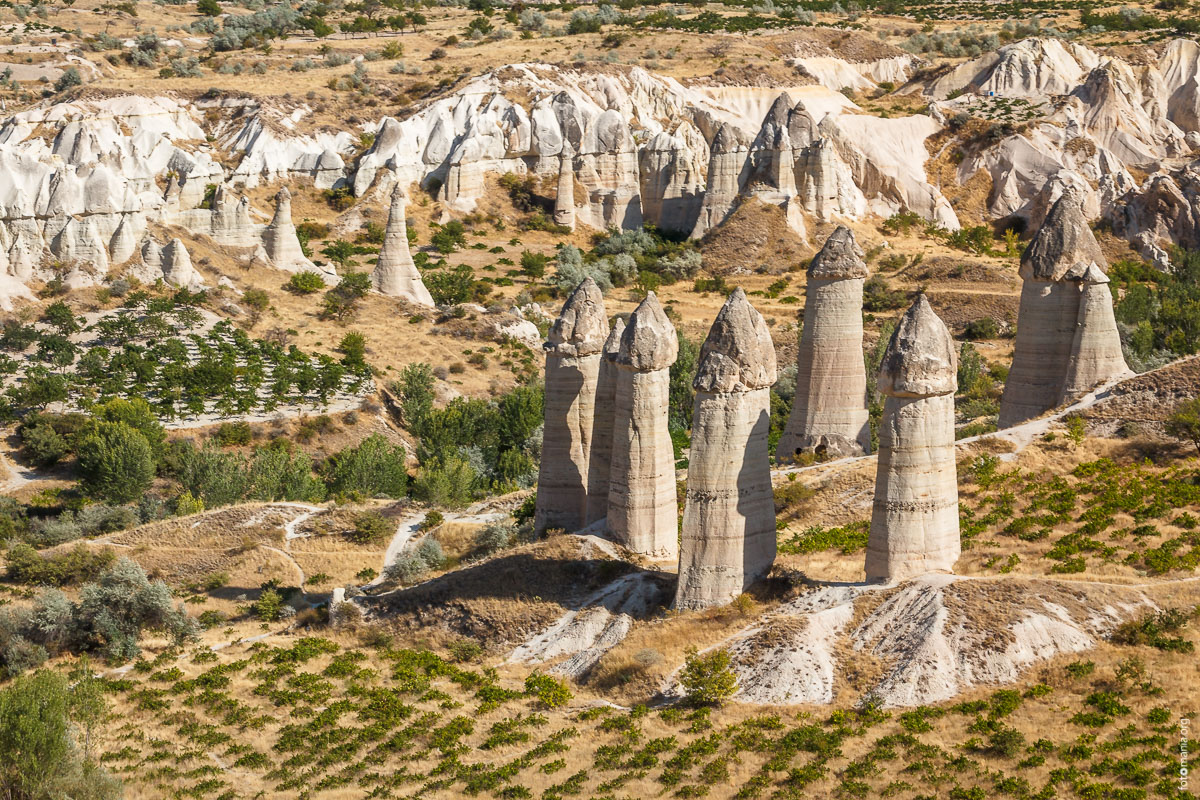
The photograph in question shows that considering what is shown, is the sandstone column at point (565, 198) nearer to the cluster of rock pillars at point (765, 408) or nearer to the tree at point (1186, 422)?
the cluster of rock pillars at point (765, 408)

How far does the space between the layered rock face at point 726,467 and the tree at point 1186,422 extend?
1055 centimetres

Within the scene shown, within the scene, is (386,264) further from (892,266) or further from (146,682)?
(146,682)

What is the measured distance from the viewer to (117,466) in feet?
143

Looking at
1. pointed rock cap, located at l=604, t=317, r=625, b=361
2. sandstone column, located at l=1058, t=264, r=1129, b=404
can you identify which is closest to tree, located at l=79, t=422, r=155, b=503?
pointed rock cap, located at l=604, t=317, r=625, b=361

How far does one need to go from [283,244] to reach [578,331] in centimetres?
3714

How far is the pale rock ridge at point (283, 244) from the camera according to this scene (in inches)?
2482

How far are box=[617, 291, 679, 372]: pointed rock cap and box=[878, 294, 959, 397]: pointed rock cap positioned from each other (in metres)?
4.81

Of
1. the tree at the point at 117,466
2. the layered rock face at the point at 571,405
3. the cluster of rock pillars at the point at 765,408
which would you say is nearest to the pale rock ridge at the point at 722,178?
the tree at the point at 117,466

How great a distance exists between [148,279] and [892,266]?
36.6 meters

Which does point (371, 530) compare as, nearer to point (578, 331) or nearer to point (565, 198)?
point (578, 331)

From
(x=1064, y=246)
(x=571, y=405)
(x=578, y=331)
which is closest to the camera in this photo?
(x=578, y=331)

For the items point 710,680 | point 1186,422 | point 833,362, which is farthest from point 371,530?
point 1186,422

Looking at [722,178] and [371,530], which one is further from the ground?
[722,178]

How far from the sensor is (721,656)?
75.4 feet
